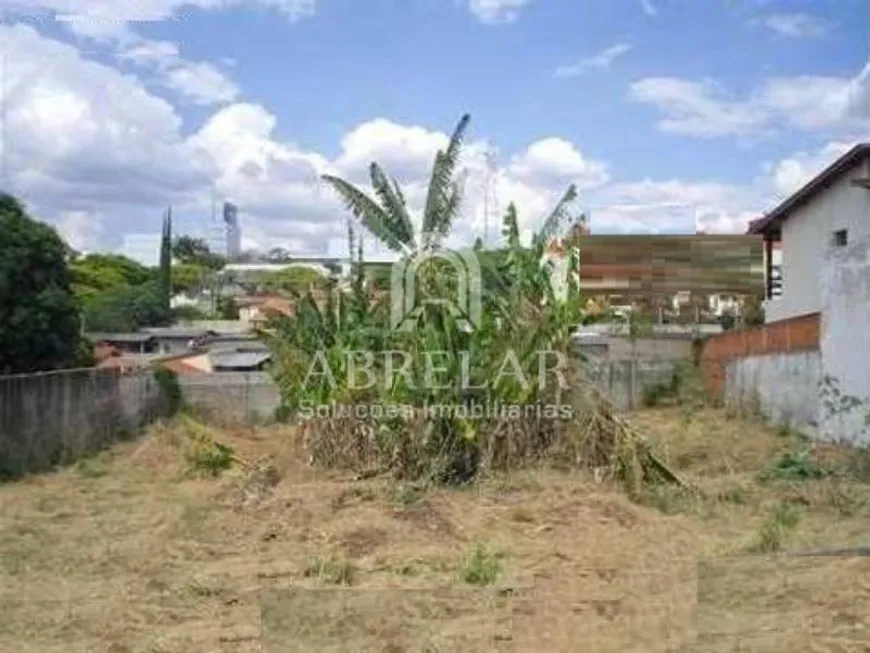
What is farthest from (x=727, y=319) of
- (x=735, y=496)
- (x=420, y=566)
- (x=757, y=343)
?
(x=420, y=566)

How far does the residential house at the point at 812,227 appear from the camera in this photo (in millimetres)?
17047

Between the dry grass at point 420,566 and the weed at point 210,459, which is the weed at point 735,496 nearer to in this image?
the dry grass at point 420,566

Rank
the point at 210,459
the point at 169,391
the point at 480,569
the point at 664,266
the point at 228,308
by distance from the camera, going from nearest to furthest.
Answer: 1. the point at 480,569
2. the point at 210,459
3. the point at 664,266
4. the point at 169,391
5. the point at 228,308

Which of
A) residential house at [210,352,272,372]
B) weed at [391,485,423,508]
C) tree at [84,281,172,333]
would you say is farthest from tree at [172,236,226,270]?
weed at [391,485,423,508]

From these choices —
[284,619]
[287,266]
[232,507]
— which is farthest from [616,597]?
[287,266]

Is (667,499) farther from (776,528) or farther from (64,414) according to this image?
(64,414)

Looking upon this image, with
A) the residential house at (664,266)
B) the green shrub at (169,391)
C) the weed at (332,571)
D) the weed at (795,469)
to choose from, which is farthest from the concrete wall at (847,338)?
the green shrub at (169,391)

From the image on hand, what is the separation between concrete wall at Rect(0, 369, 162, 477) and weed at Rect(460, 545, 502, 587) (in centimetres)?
726

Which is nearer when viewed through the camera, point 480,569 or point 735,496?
point 480,569

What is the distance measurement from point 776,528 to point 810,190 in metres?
13.6

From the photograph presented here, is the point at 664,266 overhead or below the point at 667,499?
overhead

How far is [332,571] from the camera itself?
244 inches

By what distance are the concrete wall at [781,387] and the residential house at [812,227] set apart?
205 cm

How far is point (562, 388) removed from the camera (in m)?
9.54
